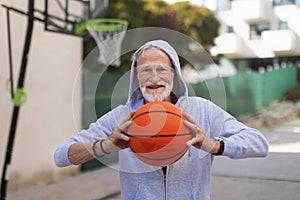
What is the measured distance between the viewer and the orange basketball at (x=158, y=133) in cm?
108

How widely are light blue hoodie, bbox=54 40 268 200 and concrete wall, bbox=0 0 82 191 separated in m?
2.58

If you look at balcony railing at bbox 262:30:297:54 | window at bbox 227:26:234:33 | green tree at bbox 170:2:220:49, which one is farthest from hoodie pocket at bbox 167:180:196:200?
window at bbox 227:26:234:33

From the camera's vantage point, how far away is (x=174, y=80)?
49.5 inches

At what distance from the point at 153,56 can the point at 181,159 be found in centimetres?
27

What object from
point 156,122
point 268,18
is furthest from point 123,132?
point 268,18

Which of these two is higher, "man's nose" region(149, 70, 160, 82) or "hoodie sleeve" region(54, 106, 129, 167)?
"man's nose" region(149, 70, 160, 82)

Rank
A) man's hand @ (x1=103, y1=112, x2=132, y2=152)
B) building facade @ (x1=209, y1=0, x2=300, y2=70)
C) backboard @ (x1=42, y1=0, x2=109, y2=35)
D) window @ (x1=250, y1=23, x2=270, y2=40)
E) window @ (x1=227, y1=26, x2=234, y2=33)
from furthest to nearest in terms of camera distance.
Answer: window @ (x1=227, y1=26, x2=234, y2=33)
window @ (x1=250, y1=23, x2=270, y2=40)
building facade @ (x1=209, y1=0, x2=300, y2=70)
backboard @ (x1=42, y1=0, x2=109, y2=35)
man's hand @ (x1=103, y1=112, x2=132, y2=152)

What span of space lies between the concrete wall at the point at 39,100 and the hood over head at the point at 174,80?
8.40 feet

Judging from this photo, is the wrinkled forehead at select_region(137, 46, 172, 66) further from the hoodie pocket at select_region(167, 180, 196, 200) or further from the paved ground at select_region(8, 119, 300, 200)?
the paved ground at select_region(8, 119, 300, 200)

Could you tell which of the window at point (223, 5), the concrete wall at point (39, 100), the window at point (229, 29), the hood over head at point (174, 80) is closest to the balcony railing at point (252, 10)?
the window at point (223, 5)

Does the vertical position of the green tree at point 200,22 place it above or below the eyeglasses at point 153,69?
below

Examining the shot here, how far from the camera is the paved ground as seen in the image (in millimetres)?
3941

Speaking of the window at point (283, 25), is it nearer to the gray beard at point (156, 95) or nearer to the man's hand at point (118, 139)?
the gray beard at point (156, 95)

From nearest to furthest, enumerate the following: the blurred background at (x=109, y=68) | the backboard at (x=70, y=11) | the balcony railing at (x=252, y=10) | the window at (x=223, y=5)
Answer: the blurred background at (x=109, y=68)
the backboard at (x=70, y=11)
the balcony railing at (x=252, y=10)
the window at (x=223, y=5)
